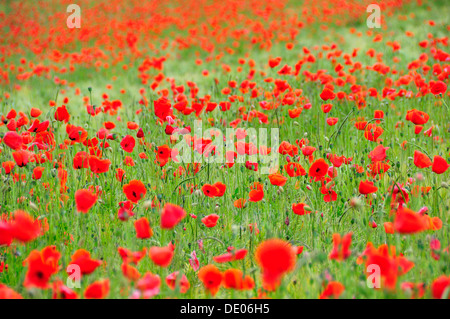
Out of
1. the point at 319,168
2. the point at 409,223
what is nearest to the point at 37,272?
the point at 409,223

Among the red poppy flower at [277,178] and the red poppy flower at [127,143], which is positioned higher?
the red poppy flower at [127,143]

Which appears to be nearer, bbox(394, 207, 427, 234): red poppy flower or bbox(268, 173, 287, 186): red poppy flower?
bbox(394, 207, 427, 234): red poppy flower

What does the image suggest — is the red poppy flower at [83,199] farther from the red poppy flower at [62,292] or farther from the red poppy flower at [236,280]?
the red poppy flower at [236,280]

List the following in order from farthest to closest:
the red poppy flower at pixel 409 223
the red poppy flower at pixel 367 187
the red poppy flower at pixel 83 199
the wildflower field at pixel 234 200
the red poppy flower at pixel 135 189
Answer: the red poppy flower at pixel 135 189
the red poppy flower at pixel 367 187
the red poppy flower at pixel 83 199
the wildflower field at pixel 234 200
the red poppy flower at pixel 409 223

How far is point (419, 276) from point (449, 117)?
2697mm

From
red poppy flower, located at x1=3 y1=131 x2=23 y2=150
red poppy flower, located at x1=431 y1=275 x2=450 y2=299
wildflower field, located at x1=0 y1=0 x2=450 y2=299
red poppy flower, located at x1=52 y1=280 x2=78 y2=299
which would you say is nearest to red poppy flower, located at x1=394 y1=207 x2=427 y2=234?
wildflower field, located at x1=0 y1=0 x2=450 y2=299

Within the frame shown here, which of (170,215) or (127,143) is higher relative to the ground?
(127,143)

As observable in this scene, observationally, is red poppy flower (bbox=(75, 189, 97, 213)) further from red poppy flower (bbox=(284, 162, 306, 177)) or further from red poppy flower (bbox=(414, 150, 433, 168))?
red poppy flower (bbox=(414, 150, 433, 168))

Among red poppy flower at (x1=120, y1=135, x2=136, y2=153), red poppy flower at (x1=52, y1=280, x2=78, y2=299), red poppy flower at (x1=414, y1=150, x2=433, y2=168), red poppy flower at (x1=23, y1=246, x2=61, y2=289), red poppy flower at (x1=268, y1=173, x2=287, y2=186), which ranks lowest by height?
red poppy flower at (x1=52, y1=280, x2=78, y2=299)

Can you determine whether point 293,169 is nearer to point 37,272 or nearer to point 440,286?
point 440,286

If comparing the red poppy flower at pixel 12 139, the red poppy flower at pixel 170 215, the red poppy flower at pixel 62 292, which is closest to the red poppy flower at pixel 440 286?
the red poppy flower at pixel 170 215

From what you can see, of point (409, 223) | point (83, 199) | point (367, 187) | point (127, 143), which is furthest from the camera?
point (127, 143)

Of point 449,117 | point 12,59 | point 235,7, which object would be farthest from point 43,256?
point 235,7

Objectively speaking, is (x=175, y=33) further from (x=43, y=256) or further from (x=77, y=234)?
(x=43, y=256)
